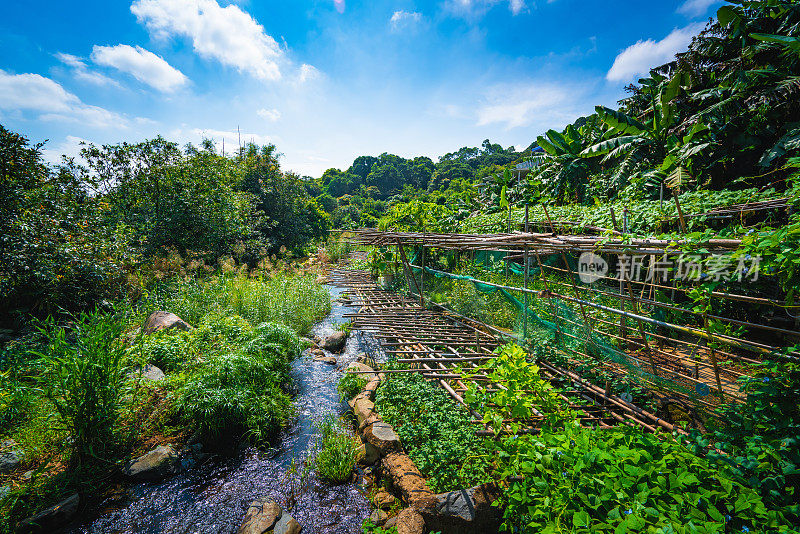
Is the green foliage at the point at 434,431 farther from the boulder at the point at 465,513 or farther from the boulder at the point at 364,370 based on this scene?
the boulder at the point at 364,370

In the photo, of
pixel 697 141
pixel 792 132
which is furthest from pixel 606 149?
pixel 792 132

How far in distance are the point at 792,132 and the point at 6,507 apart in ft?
43.9

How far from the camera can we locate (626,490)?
1.72 metres

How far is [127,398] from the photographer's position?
14.3ft

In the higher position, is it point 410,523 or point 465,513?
point 465,513

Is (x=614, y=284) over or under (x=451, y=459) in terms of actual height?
over

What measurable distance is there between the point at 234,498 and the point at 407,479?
2.22 metres

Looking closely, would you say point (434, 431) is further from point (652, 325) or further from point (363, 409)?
point (652, 325)

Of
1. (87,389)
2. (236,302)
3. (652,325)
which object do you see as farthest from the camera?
(236,302)

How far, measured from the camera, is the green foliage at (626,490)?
59.6 inches

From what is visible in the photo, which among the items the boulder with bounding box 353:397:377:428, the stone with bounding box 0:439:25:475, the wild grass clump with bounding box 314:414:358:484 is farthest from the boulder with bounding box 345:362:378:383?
the stone with bounding box 0:439:25:475

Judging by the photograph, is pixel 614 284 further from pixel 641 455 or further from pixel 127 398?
pixel 127 398

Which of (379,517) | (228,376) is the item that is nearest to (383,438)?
(379,517)

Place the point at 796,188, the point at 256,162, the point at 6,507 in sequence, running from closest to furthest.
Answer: the point at 796,188 → the point at 6,507 → the point at 256,162
